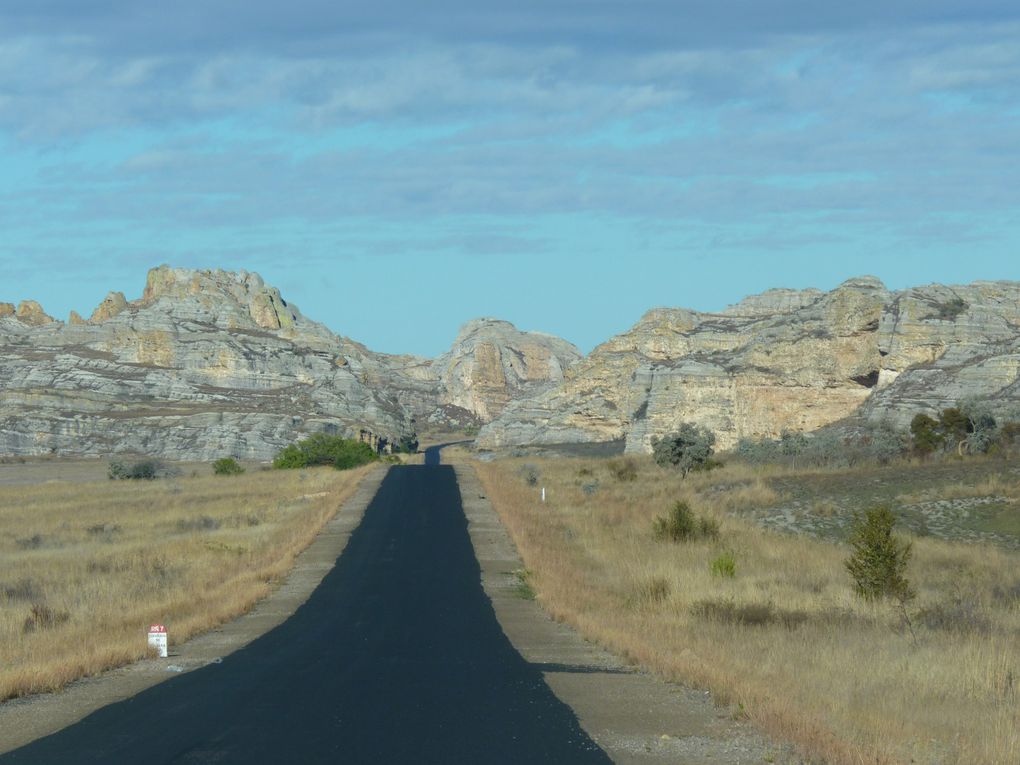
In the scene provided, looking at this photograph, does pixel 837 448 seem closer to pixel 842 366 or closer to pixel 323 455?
pixel 842 366

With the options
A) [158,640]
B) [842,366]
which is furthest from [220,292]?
[158,640]

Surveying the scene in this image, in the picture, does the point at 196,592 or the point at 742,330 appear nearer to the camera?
the point at 196,592

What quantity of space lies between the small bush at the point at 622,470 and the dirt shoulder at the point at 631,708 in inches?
1507

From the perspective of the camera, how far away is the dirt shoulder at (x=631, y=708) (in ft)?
30.7

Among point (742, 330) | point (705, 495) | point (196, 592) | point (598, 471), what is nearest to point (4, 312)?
point (742, 330)

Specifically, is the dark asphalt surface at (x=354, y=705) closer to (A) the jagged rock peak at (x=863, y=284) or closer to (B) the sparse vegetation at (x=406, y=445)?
(A) the jagged rock peak at (x=863, y=284)

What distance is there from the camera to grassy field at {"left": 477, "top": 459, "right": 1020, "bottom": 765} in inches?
406

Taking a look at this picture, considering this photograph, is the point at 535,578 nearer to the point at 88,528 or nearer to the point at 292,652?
the point at 292,652

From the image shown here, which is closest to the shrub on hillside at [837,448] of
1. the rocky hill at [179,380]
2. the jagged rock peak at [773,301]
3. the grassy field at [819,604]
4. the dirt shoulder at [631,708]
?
the grassy field at [819,604]

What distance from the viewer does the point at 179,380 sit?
138 meters

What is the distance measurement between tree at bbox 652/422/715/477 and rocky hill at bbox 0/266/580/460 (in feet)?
192

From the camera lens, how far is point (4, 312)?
197 meters

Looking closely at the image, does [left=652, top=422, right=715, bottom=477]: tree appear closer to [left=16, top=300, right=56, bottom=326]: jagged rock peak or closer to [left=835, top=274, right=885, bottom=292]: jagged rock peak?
[left=835, top=274, right=885, bottom=292]: jagged rock peak

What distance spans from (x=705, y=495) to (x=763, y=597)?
2381 cm
